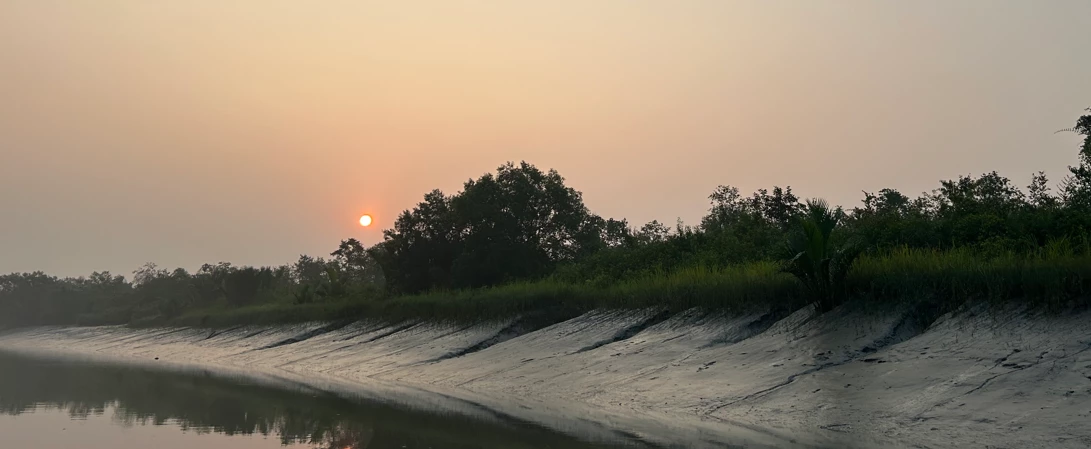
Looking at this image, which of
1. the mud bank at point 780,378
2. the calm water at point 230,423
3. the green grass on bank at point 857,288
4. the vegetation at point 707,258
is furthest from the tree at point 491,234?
the calm water at point 230,423

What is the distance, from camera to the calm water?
9.30 metres

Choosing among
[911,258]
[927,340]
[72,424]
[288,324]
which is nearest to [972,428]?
[927,340]

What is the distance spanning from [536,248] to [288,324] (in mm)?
12179

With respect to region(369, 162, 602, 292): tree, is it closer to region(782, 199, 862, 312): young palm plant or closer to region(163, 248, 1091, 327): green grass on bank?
region(163, 248, 1091, 327): green grass on bank

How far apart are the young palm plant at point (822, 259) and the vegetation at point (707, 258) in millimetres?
24

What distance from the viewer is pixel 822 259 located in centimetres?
1396

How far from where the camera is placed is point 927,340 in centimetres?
1095

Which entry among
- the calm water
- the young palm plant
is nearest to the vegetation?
the young palm plant

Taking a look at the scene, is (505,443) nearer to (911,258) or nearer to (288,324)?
(911,258)

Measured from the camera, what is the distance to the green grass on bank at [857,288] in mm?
11242

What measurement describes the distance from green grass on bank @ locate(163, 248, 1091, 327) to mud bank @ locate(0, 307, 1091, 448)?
0.46m

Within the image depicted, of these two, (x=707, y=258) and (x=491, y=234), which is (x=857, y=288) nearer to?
(x=707, y=258)

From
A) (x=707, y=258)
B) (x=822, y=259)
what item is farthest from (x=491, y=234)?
(x=822, y=259)

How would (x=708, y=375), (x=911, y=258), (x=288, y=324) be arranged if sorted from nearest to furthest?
(x=708, y=375)
(x=911, y=258)
(x=288, y=324)
